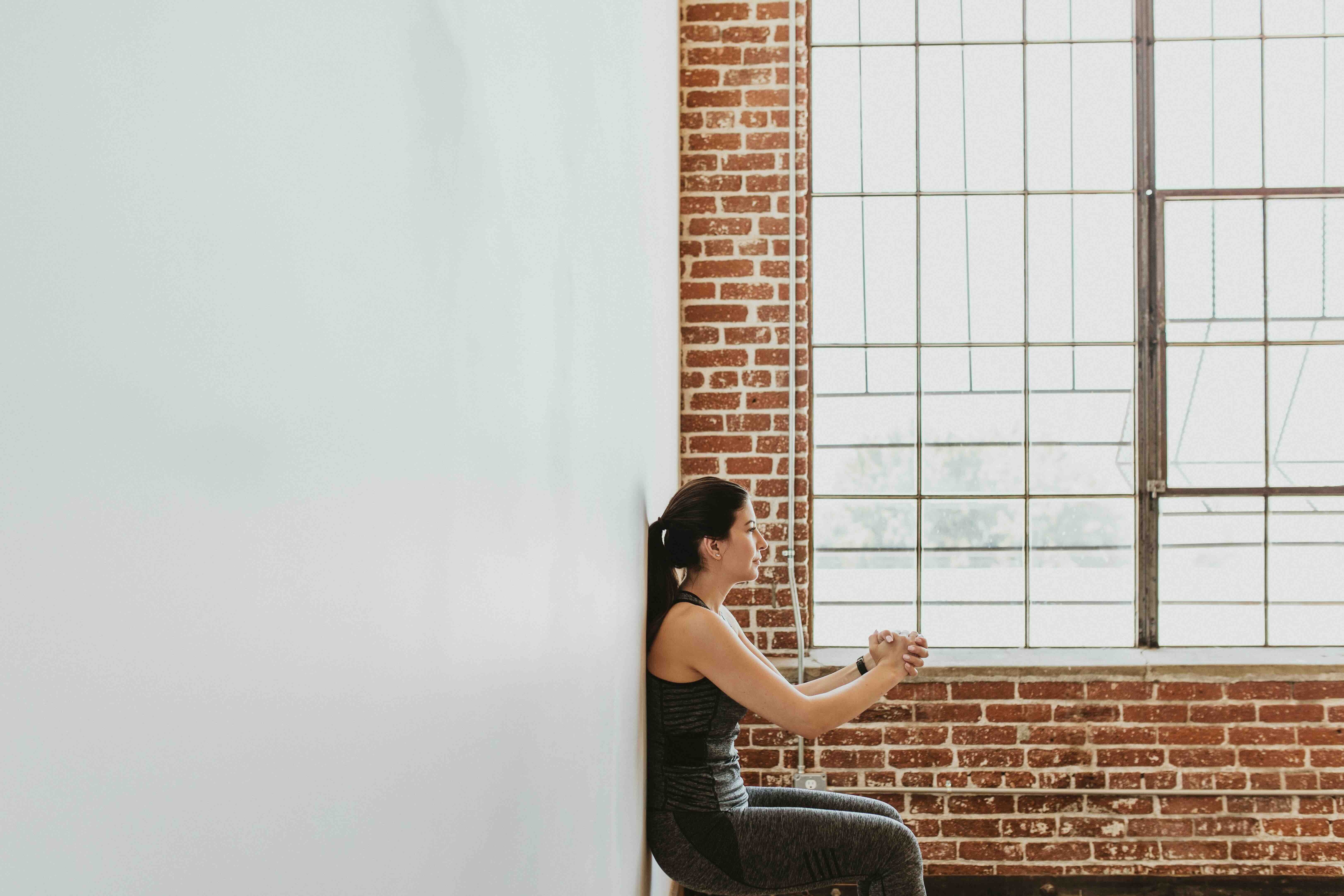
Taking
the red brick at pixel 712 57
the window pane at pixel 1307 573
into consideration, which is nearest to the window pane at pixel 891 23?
the red brick at pixel 712 57

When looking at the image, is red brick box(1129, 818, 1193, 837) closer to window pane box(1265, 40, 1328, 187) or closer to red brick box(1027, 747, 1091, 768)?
red brick box(1027, 747, 1091, 768)

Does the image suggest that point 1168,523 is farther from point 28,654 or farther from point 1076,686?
point 28,654

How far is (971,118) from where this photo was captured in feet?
11.8

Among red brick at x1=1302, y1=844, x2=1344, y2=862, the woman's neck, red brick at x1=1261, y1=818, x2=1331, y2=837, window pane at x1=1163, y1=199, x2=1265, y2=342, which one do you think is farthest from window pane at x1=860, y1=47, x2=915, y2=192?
red brick at x1=1302, y1=844, x2=1344, y2=862

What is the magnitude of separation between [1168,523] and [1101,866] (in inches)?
45.5

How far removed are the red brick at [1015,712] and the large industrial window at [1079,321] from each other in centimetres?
29

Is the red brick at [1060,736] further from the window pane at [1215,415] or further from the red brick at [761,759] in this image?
the window pane at [1215,415]

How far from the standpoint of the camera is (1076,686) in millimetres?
3277

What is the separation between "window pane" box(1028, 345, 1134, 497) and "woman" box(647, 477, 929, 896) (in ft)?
5.45

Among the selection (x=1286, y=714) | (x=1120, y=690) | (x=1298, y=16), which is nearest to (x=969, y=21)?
(x=1298, y=16)

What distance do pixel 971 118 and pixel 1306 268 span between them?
1.26m

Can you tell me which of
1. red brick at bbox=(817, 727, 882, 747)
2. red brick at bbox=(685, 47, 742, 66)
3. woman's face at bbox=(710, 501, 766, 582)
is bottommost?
red brick at bbox=(817, 727, 882, 747)

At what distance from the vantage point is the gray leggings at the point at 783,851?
6.38 ft

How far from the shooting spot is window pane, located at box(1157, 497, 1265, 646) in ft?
11.4
